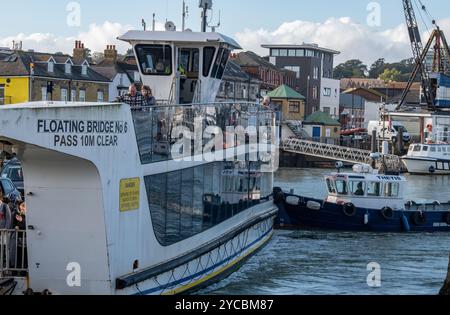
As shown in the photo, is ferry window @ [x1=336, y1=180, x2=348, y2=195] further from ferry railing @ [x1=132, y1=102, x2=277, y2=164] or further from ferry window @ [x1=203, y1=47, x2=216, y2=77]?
ferry railing @ [x1=132, y1=102, x2=277, y2=164]

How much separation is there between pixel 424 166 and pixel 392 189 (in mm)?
38801

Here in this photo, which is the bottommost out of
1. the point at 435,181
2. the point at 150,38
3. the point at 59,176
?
the point at 435,181

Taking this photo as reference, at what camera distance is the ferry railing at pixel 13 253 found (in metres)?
14.7

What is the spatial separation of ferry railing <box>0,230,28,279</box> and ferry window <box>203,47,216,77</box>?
913cm

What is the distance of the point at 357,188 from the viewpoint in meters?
34.3

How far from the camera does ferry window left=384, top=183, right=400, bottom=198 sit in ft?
113

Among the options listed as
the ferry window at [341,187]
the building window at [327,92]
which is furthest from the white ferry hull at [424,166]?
the building window at [327,92]

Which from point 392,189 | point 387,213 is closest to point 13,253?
point 387,213

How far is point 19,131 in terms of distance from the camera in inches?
481

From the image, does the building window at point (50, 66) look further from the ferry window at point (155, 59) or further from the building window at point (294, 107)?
the building window at point (294, 107)

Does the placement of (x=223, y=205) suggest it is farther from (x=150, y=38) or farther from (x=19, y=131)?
(x=19, y=131)
